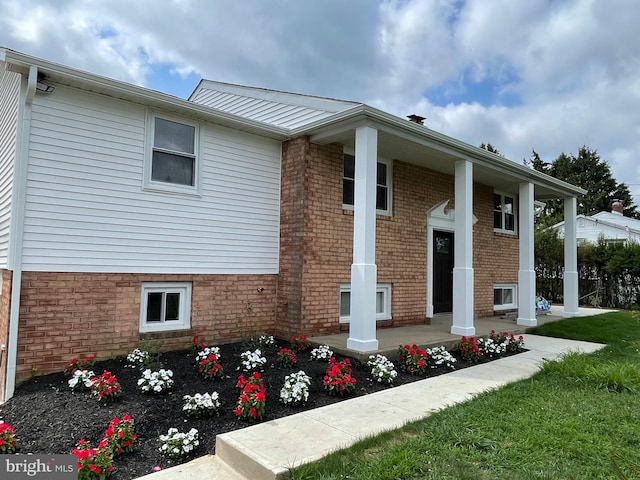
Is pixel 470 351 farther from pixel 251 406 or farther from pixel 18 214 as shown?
pixel 18 214

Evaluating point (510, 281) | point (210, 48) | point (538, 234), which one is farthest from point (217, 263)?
point (538, 234)

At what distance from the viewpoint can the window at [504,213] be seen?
38.9 feet

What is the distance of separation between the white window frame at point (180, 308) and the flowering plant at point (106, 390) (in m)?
1.68

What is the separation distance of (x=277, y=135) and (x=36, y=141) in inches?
144

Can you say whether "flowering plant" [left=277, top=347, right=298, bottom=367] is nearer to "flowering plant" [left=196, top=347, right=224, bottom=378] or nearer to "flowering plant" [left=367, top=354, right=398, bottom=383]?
"flowering plant" [left=196, top=347, right=224, bottom=378]

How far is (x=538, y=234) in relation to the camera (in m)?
16.7

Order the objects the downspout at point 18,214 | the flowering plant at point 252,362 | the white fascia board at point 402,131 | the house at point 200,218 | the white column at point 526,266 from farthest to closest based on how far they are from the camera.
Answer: the white column at point 526,266, the white fascia board at point 402,131, the flowering plant at point 252,362, the house at point 200,218, the downspout at point 18,214

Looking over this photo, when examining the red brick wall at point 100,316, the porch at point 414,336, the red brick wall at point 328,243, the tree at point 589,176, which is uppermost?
the tree at point 589,176

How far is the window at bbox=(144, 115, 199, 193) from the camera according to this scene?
6.14m

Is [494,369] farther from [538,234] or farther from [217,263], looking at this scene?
[538,234]

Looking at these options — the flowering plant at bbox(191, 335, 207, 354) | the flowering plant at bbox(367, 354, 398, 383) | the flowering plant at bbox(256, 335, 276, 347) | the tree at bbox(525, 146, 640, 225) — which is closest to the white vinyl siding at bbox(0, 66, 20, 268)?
the flowering plant at bbox(191, 335, 207, 354)

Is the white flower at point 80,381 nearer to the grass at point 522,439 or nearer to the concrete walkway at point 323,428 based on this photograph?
the concrete walkway at point 323,428

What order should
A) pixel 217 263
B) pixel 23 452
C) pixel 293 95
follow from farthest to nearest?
pixel 293 95 < pixel 217 263 < pixel 23 452

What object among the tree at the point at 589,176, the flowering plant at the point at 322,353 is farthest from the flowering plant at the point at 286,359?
the tree at the point at 589,176
